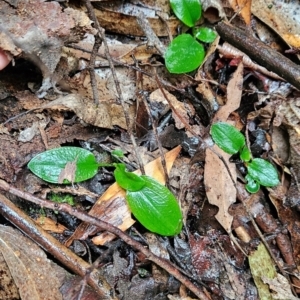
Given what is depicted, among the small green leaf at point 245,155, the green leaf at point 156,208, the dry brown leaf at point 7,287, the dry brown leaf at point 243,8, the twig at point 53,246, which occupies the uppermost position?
the dry brown leaf at point 243,8

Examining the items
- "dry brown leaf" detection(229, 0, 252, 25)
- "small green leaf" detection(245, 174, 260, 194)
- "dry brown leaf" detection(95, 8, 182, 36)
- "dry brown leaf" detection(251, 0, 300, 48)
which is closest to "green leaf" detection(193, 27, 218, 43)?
"dry brown leaf" detection(95, 8, 182, 36)

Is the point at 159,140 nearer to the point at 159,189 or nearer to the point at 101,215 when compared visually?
the point at 159,189

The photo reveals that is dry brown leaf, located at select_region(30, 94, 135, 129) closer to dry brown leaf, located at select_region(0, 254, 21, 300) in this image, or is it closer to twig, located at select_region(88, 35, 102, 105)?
twig, located at select_region(88, 35, 102, 105)

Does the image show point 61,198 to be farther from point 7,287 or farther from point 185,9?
point 185,9

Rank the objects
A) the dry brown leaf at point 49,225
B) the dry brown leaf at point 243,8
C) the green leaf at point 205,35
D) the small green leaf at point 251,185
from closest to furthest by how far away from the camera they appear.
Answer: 1. the dry brown leaf at point 49,225
2. the small green leaf at point 251,185
3. the green leaf at point 205,35
4. the dry brown leaf at point 243,8

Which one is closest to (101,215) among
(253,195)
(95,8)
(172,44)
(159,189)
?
(159,189)

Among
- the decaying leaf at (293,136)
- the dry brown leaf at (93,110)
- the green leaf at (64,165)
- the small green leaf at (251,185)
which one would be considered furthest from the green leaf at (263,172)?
the green leaf at (64,165)

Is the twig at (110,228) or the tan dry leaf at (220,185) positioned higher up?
the tan dry leaf at (220,185)

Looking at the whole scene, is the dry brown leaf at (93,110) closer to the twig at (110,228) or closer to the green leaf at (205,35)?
the twig at (110,228)
